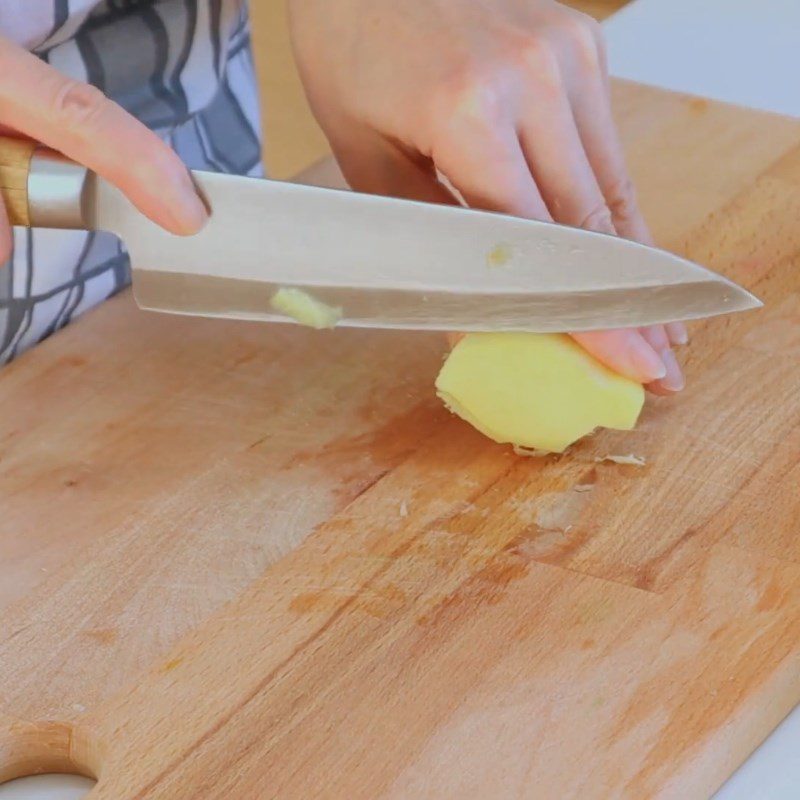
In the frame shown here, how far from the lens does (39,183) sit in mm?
954

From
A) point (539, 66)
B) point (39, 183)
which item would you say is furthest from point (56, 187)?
point (539, 66)

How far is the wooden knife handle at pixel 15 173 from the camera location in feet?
3.10

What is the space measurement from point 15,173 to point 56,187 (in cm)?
3

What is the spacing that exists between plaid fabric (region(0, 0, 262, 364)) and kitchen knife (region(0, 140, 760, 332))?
0.62 ft

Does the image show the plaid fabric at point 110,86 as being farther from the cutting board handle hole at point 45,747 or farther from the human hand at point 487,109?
the cutting board handle hole at point 45,747

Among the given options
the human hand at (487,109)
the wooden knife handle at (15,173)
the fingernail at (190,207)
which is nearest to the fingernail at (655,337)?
the human hand at (487,109)

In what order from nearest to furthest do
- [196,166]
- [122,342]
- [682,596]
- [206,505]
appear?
[682,596]
[206,505]
[122,342]
[196,166]

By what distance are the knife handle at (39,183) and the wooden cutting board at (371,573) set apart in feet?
0.61

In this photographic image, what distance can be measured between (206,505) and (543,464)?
0.24 m

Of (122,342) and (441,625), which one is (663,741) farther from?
(122,342)

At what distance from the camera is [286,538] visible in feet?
3.17

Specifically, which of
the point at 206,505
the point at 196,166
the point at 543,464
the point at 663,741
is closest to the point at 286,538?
the point at 206,505

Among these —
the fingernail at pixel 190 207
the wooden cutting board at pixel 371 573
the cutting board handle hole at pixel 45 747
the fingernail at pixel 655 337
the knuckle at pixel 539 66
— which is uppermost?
the knuckle at pixel 539 66

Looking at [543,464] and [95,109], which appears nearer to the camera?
[95,109]
